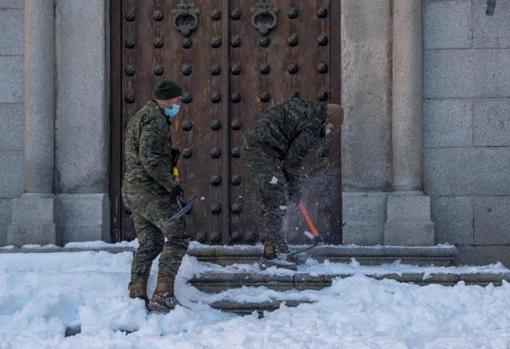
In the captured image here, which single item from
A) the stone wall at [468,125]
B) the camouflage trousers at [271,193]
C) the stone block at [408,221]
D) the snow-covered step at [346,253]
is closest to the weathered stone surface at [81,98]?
the snow-covered step at [346,253]

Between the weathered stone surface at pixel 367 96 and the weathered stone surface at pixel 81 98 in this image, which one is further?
the weathered stone surface at pixel 81 98

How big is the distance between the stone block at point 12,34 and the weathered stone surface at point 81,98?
0.37 m

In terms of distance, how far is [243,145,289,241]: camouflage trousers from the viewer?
25.0 feet

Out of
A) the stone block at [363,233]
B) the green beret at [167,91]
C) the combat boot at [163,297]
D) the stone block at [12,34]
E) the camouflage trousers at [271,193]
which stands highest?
the stone block at [12,34]

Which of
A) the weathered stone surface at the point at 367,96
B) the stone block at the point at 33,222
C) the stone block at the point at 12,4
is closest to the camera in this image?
the stone block at the point at 33,222

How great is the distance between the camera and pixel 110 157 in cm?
895

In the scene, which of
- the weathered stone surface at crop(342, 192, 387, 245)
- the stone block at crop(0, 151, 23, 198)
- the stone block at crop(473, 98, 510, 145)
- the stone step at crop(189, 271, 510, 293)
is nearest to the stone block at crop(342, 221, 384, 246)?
the weathered stone surface at crop(342, 192, 387, 245)

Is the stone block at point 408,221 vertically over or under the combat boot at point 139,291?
over

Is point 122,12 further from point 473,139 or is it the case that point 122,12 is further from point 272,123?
point 473,139

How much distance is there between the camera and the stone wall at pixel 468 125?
846 cm

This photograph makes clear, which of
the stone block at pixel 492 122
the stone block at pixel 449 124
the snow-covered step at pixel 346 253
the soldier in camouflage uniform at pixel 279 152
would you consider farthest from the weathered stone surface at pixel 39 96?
the stone block at pixel 492 122

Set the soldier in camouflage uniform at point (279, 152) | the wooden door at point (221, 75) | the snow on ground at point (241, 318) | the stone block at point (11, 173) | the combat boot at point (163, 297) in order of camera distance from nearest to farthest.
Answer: the snow on ground at point (241, 318)
the combat boot at point (163, 297)
the soldier in camouflage uniform at point (279, 152)
the stone block at point (11, 173)
the wooden door at point (221, 75)

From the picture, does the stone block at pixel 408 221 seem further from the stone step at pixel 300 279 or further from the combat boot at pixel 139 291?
the combat boot at pixel 139 291

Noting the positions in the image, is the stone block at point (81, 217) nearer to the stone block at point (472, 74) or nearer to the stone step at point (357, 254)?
the stone step at point (357, 254)
